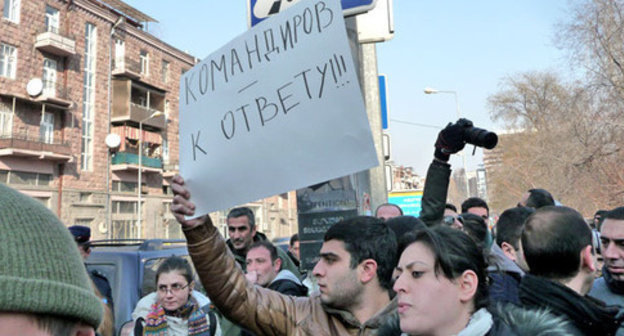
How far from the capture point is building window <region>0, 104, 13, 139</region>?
82.0 feet

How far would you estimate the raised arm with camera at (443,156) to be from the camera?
99.1 inches

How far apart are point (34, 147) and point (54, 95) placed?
3.19 m

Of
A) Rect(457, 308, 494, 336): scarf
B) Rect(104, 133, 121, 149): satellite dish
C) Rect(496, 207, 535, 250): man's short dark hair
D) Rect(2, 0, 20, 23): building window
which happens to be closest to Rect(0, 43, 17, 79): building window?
Rect(2, 0, 20, 23): building window

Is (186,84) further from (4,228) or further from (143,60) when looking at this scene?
(143,60)

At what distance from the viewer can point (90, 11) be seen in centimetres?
3069

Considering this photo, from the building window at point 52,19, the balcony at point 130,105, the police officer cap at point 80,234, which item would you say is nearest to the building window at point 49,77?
the building window at point 52,19

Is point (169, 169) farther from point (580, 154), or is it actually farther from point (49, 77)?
point (580, 154)

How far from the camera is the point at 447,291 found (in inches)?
73.8

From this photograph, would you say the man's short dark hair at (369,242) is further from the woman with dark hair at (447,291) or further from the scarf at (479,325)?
the scarf at (479,325)

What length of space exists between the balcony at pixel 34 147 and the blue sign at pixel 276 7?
25153 millimetres

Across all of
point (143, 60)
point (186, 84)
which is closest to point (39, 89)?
point (143, 60)

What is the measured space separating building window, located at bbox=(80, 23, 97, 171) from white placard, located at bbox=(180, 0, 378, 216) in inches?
1208

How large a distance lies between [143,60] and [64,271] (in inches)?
1484

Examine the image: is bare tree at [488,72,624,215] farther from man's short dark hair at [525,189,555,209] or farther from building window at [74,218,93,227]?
building window at [74,218,93,227]
